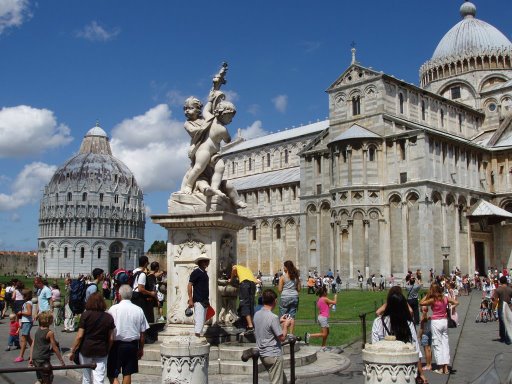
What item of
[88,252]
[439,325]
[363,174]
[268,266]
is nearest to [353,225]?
[363,174]

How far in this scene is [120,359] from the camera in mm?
7469

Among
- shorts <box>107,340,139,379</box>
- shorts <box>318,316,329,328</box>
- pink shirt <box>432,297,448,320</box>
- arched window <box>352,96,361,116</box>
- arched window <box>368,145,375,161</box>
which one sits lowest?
shorts <box>318,316,329,328</box>

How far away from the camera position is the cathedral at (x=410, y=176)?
4197cm

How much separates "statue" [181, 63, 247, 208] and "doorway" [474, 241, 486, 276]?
1569 inches

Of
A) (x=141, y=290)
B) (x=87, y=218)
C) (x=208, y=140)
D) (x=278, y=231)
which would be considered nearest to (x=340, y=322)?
(x=141, y=290)

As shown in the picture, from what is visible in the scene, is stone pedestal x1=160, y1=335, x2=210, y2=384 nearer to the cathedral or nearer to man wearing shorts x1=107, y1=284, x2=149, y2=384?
man wearing shorts x1=107, y1=284, x2=149, y2=384

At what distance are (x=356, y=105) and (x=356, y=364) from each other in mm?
37169

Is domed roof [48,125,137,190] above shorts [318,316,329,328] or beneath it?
above

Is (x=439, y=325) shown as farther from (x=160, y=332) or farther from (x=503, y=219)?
(x=503, y=219)

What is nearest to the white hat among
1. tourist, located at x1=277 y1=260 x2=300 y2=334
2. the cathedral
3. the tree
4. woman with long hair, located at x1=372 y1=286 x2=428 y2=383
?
tourist, located at x1=277 y1=260 x2=300 y2=334

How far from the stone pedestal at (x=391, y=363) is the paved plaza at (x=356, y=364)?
3.54 ft

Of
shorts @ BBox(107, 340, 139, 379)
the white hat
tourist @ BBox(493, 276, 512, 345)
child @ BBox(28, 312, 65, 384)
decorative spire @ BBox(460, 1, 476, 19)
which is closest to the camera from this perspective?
shorts @ BBox(107, 340, 139, 379)

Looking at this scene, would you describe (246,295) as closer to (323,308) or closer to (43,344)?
(323,308)

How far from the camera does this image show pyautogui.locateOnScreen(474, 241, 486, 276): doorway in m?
46.1
